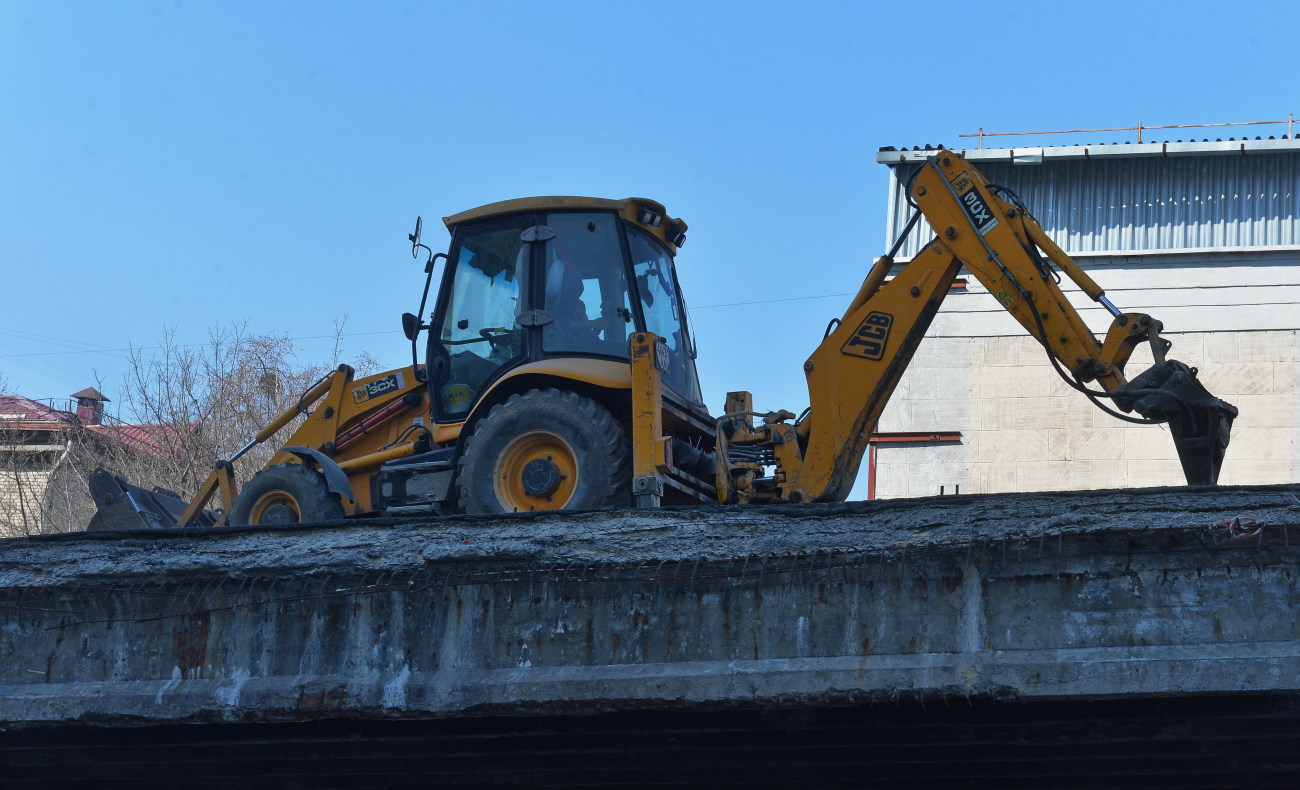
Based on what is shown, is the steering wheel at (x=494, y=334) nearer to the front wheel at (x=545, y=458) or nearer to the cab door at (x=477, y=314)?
the cab door at (x=477, y=314)

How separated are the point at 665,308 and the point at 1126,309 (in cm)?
1090

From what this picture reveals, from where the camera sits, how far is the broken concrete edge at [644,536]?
13.8ft

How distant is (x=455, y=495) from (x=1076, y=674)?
198 inches

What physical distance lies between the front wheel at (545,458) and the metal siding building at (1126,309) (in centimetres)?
1088

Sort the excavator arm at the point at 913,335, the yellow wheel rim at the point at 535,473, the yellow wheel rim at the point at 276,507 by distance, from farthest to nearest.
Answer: the yellow wheel rim at the point at 276,507 → the excavator arm at the point at 913,335 → the yellow wheel rim at the point at 535,473

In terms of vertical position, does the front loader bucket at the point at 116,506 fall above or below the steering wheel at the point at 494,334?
below

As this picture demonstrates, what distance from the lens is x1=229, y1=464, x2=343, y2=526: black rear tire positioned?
8.94m

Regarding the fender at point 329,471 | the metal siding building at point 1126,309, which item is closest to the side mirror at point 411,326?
the fender at point 329,471

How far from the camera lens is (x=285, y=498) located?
9.10 meters

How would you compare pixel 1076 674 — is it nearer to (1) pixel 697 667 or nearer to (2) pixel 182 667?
(1) pixel 697 667

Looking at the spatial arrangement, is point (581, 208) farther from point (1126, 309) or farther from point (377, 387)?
point (1126, 309)

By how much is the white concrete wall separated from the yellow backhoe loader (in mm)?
9213

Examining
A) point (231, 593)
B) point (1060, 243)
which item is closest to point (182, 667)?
point (231, 593)

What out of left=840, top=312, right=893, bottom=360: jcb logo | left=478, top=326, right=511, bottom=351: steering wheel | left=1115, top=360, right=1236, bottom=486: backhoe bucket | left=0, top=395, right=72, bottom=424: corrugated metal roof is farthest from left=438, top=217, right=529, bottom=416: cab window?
left=0, top=395, right=72, bottom=424: corrugated metal roof
